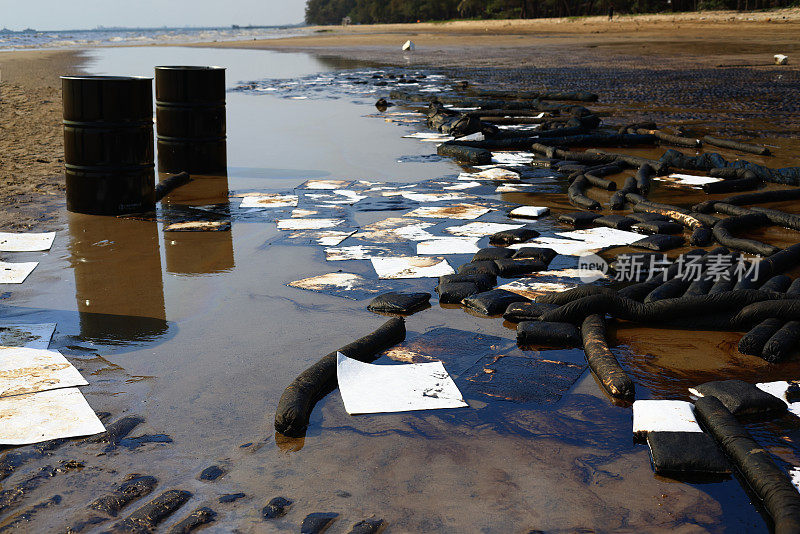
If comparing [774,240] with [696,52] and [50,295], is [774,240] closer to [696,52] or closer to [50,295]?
[50,295]

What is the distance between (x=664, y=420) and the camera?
9.14ft

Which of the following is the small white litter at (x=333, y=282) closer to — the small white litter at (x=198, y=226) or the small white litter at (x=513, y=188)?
the small white litter at (x=198, y=226)

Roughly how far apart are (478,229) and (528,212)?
1.99ft

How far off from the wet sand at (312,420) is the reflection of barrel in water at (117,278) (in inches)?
0.6

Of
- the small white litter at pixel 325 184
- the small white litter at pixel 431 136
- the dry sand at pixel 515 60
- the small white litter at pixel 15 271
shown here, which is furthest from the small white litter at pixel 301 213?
the small white litter at pixel 431 136

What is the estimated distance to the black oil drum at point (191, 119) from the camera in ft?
25.7

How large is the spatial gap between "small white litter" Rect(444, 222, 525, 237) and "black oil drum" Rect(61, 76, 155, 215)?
2707 mm

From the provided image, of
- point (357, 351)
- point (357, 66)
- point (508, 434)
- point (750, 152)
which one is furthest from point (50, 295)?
point (357, 66)

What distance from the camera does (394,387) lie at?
3.13 metres

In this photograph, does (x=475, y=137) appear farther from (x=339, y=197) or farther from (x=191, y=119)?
(x=191, y=119)

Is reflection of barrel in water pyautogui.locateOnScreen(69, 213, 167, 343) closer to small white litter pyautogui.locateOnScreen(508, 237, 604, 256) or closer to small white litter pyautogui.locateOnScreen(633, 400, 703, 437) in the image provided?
small white litter pyautogui.locateOnScreen(633, 400, 703, 437)

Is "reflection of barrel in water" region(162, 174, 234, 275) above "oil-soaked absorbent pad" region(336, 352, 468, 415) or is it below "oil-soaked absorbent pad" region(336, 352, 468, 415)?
above

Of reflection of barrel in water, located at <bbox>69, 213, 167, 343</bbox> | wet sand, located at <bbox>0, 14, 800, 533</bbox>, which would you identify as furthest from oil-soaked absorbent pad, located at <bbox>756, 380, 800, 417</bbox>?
reflection of barrel in water, located at <bbox>69, 213, 167, 343</bbox>

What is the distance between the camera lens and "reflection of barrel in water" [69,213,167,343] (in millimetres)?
3801
